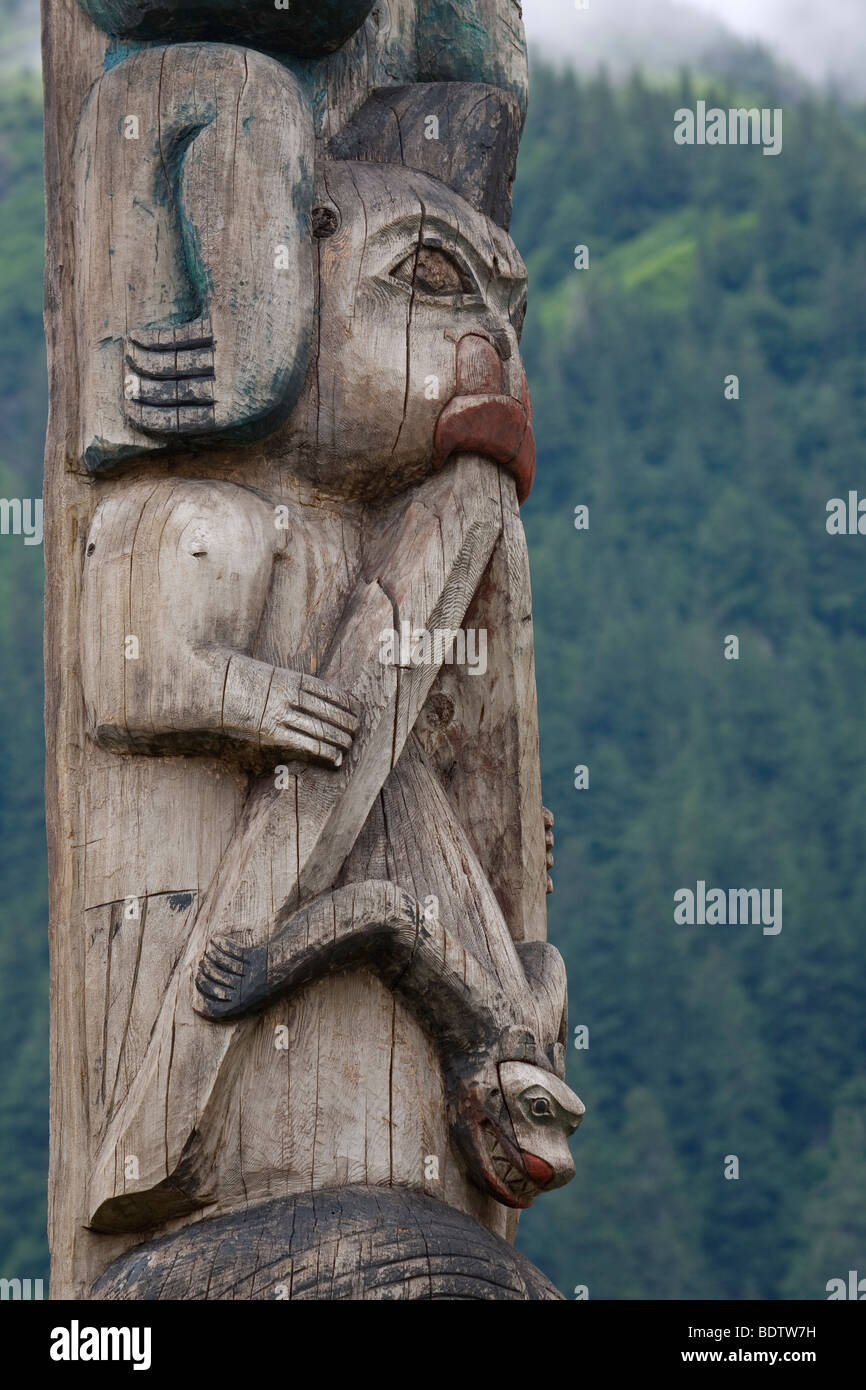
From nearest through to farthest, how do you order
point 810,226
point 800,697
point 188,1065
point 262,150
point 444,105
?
point 188,1065, point 262,150, point 444,105, point 800,697, point 810,226

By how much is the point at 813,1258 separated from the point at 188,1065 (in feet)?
76.2

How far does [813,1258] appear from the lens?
88.7 feet

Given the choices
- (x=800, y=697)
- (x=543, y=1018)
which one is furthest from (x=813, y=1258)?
(x=543, y=1018)

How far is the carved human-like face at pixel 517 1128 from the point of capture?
209 inches

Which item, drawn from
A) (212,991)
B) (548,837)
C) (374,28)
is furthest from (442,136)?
(212,991)

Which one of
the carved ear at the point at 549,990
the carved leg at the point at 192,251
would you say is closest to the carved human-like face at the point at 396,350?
the carved leg at the point at 192,251

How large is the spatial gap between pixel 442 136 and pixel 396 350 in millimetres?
677

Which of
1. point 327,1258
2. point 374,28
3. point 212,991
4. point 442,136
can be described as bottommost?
point 327,1258

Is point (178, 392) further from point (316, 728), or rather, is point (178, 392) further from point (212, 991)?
point (212, 991)

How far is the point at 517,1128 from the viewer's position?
531cm

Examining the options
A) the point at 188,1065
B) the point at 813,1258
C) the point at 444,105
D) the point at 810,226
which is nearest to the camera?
the point at 188,1065

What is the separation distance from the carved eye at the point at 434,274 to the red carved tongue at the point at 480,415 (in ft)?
0.46

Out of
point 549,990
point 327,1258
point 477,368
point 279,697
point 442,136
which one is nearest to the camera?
point 327,1258

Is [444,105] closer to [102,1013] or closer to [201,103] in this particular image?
[201,103]
